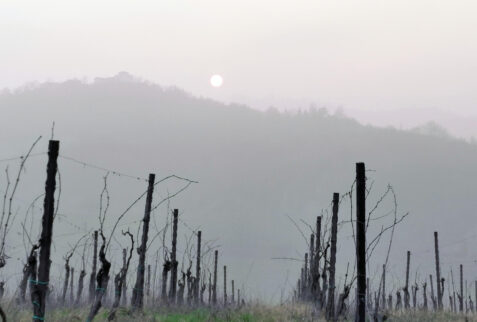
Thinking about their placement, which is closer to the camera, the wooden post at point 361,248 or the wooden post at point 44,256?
the wooden post at point 44,256

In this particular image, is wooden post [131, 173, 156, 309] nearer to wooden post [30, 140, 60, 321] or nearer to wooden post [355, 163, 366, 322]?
wooden post [30, 140, 60, 321]

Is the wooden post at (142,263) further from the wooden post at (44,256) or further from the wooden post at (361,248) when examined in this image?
the wooden post at (361,248)

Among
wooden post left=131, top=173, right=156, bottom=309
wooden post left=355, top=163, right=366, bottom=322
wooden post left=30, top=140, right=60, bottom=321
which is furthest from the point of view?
wooden post left=131, top=173, right=156, bottom=309

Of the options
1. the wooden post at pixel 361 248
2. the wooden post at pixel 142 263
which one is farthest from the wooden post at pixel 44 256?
the wooden post at pixel 142 263

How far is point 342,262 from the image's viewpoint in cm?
16238

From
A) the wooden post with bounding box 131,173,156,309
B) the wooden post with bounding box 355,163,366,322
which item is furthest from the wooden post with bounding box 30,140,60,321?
the wooden post with bounding box 131,173,156,309

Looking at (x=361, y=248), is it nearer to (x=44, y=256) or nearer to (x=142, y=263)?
(x=44, y=256)

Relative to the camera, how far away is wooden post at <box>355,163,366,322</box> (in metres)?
8.82

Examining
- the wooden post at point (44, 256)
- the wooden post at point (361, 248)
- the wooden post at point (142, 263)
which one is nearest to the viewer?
the wooden post at point (44, 256)

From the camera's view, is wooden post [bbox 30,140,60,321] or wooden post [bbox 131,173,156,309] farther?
wooden post [bbox 131,173,156,309]

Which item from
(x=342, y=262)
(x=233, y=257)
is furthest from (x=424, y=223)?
(x=233, y=257)

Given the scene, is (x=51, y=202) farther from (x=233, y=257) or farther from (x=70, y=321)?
(x=233, y=257)

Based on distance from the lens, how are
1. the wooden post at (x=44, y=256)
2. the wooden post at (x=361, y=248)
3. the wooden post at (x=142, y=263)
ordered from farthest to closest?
the wooden post at (x=142, y=263), the wooden post at (x=361, y=248), the wooden post at (x=44, y=256)

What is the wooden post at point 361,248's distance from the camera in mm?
8820
